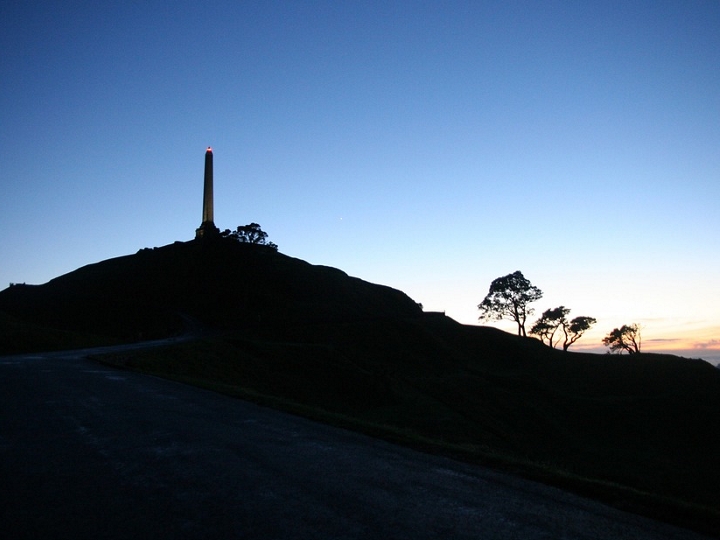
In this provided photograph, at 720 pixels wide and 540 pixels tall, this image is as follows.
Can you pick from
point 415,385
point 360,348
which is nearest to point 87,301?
point 360,348

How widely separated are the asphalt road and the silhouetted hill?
58.7 meters

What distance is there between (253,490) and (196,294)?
97031mm

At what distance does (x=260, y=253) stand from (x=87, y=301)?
3436 cm

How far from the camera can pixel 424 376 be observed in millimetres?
55219

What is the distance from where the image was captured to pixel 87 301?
3625 inches

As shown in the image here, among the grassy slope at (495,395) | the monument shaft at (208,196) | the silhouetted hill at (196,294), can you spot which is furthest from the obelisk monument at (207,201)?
the grassy slope at (495,395)

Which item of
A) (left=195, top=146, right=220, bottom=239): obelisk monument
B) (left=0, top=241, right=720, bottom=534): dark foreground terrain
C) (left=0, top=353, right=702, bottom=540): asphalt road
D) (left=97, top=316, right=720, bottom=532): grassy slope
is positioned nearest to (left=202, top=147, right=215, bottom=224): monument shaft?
(left=195, top=146, right=220, bottom=239): obelisk monument

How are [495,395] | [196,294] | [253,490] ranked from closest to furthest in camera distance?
[253,490] → [495,395] → [196,294]

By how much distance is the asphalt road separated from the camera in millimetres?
5816

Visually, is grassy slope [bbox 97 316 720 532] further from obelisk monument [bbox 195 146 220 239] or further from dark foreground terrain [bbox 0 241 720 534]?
obelisk monument [bbox 195 146 220 239]

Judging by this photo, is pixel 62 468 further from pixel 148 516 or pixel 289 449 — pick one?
pixel 289 449

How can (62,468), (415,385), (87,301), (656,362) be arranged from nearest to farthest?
1. (62,468)
2. (415,385)
3. (656,362)
4. (87,301)

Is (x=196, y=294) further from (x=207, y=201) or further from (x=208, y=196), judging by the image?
(x=208, y=196)

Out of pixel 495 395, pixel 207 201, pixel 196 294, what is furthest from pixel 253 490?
pixel 207 201
